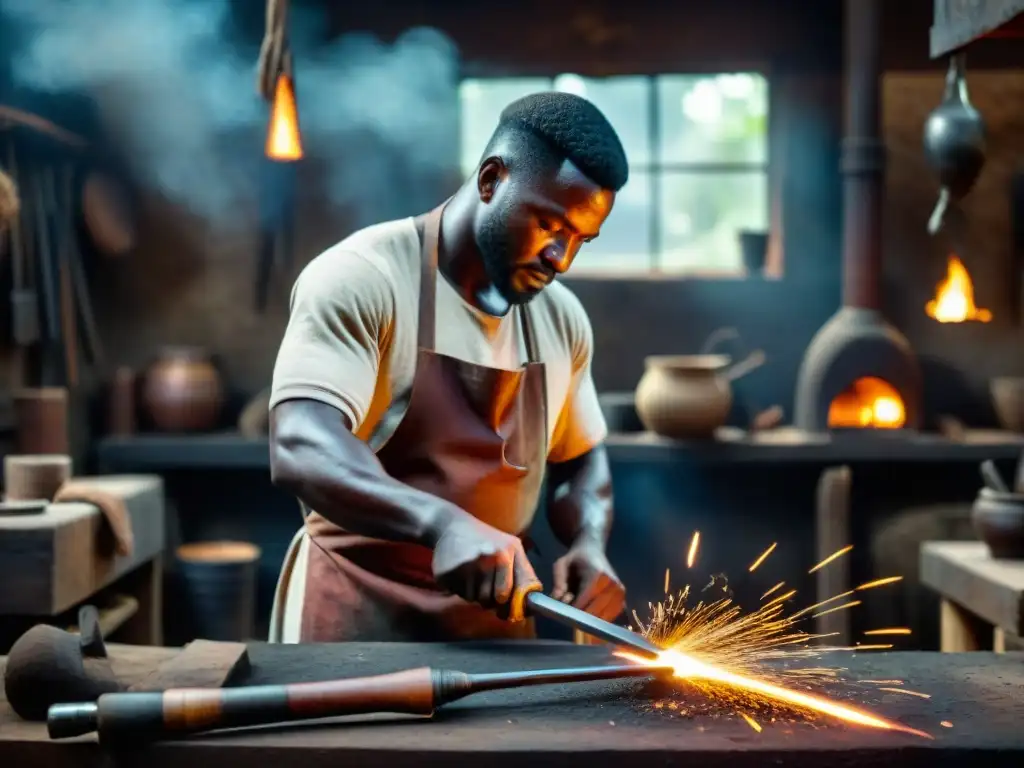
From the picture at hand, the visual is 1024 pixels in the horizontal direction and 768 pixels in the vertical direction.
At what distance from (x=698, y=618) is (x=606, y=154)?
104 cm

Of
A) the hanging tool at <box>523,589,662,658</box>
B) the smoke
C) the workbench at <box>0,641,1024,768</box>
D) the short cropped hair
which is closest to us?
the workbench at <box>0,641,1024,768</box>

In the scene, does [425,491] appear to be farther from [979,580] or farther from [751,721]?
[979,580]

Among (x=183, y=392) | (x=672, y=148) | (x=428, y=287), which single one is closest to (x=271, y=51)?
(x=428, y=287)

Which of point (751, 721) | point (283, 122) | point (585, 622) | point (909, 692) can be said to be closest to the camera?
point (751, 721)

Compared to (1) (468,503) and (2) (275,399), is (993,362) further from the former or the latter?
(2) (275,399)

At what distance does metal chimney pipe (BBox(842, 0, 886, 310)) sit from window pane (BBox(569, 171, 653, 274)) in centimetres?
107

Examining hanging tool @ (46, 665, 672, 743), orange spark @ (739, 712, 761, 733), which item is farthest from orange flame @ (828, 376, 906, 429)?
hanging tool @ (46, 665, 672, 743)

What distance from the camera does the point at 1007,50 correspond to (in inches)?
243

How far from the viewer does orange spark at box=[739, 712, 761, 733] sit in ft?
6.40

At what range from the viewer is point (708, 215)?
21.0ft

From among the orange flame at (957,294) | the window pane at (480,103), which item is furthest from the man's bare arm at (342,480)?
the window pane at (480,103)

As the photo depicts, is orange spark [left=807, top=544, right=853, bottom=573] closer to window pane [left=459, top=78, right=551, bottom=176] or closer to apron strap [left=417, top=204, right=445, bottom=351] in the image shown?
window pane [left=459, top=78, right=551, bottom=176]

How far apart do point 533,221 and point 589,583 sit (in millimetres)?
869

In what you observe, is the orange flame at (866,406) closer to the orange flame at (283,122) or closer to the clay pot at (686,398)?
the clay pot at (686,398)
